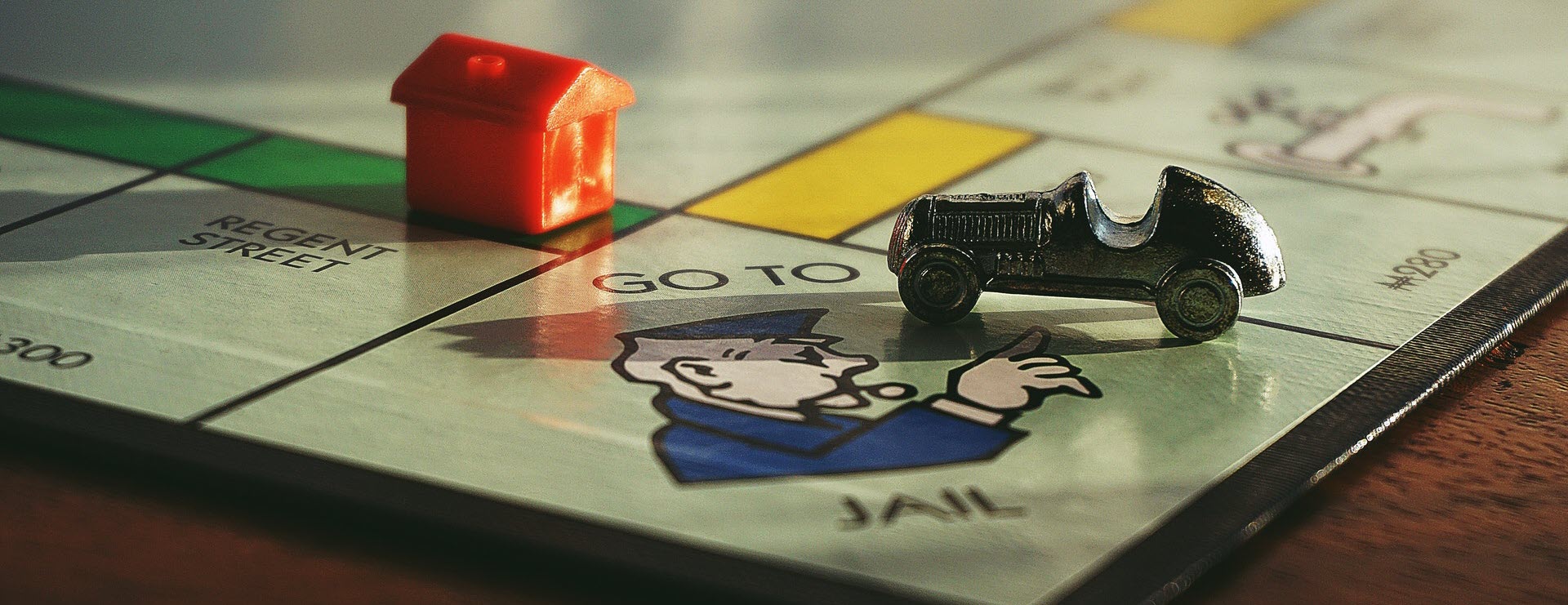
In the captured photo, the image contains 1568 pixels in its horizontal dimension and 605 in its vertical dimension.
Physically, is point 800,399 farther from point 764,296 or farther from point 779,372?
point 764,296

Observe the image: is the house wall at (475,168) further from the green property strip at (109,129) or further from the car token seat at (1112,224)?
the car token seat at (1112,224)

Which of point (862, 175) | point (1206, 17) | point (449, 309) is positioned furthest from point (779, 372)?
point (1206, 17)

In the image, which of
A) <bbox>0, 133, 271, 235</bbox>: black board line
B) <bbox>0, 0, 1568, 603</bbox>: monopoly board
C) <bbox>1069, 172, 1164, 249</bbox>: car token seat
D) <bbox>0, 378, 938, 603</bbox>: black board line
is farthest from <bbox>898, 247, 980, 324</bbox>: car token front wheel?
<bbox>0, 133, 271, 235</bbox>: black board line

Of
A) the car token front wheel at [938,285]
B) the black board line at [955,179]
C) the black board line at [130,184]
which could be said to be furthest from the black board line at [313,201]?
the car token front wheel at [938,285]

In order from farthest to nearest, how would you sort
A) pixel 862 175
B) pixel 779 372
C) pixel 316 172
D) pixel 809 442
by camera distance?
pixel 862 175, pixel 316 172, pixel 779 372, pixel 809 442

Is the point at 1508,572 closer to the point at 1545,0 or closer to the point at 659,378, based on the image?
the point at 659,378

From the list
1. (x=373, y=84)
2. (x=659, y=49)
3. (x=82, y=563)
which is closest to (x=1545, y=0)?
(x=659, y=49)
